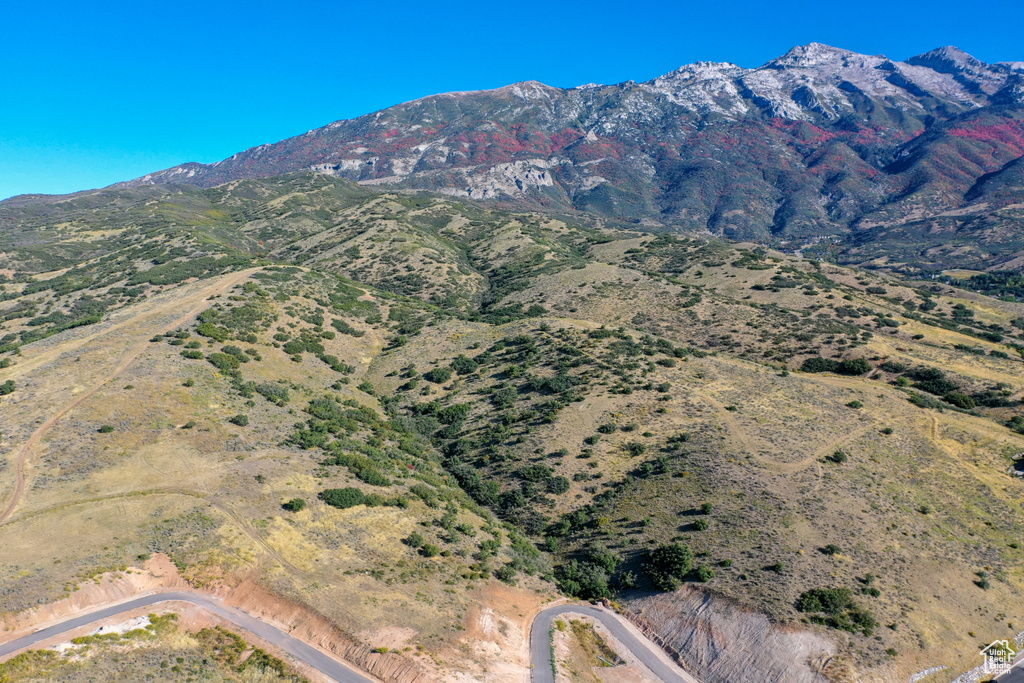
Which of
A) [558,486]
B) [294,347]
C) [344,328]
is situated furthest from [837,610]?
[344,328]

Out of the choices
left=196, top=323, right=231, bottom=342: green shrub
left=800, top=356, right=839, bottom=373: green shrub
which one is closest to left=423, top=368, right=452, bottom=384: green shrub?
left=196, top=323, right=231, bottom=342: green shrub

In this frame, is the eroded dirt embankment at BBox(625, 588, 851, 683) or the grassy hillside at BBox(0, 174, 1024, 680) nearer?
the eroded dirt embankment at BBox(625, 588, 851, 683)

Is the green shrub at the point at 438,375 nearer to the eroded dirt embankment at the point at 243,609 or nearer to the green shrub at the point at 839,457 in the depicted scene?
the eroded dirt embankment at the point at 243,609

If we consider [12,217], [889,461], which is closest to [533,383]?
[889,461]

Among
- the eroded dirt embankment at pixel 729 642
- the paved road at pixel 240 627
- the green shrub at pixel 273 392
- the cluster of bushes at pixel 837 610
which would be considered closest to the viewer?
the paved road at pixel 240 627

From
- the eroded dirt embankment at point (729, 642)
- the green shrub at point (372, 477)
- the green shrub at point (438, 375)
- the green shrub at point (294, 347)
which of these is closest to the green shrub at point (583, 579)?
the eroded dirt embankment at point (729, 642)

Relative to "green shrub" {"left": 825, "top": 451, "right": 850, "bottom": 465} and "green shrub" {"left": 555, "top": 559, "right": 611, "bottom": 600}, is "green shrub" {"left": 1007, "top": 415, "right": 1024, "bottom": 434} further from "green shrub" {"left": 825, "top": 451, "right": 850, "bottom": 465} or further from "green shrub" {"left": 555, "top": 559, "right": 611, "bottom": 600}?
"green shrub" {"left": 555, "top": 559, "right": 611, "bottom": 600}
